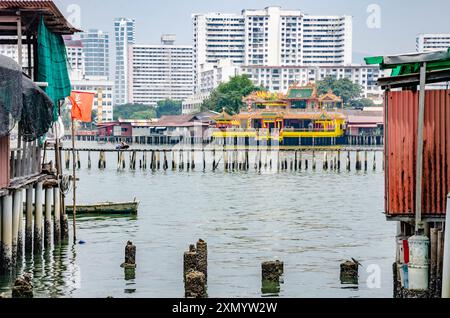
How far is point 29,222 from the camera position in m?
23.6

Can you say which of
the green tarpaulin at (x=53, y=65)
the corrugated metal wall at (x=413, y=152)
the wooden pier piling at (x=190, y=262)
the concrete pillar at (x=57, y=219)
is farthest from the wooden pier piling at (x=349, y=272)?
the concrete pillar at (x=57, y=219)

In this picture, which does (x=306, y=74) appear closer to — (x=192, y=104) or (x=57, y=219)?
(x=192, y=104)

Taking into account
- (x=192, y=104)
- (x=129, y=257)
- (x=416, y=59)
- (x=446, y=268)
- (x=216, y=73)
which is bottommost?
(x=129, y=257)

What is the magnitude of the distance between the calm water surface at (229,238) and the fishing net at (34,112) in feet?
9.96

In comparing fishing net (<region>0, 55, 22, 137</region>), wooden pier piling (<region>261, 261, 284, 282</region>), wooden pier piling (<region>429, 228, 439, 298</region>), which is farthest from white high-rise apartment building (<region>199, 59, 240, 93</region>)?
wooden pier piling (<region>429, 228, 439, 298</region>)

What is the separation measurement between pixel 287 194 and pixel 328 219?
45.2 ft

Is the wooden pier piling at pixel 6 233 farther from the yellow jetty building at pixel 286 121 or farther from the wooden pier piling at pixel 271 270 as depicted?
the yellow jetty building at pixel 286 121

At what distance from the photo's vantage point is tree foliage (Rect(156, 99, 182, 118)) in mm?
185375

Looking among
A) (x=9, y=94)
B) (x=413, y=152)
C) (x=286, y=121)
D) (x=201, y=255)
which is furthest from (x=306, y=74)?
(x=413, y=152)

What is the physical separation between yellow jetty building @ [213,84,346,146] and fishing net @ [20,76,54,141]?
271ft

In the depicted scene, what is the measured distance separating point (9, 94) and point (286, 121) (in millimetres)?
92212

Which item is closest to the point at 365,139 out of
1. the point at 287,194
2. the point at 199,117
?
the point at 199,117

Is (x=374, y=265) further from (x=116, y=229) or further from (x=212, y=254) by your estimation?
(x=116, y=229)

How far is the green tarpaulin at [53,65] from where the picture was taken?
25172 mm
